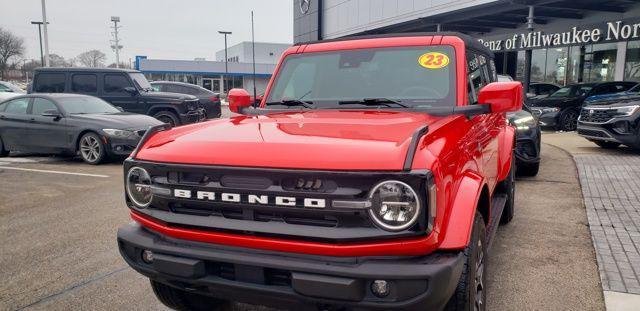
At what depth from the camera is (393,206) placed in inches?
86.4

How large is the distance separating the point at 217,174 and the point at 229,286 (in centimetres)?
53

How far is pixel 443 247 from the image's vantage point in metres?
2.25

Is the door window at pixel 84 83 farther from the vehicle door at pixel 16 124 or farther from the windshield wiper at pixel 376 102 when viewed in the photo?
the windshield wiper at pixel 376 102

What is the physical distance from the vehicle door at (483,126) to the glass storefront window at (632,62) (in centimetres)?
1681

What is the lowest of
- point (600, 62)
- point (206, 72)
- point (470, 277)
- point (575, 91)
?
point (470, 277)

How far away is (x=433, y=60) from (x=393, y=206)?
1829mm

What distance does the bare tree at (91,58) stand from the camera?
87.6 metres

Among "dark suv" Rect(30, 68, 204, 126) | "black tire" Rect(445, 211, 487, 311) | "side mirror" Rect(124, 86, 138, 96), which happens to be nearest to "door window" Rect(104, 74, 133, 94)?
"dark suv" Rect(30, 68, 204, 126)

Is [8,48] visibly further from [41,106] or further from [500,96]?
[500,96]

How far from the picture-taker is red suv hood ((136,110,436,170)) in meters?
2.26

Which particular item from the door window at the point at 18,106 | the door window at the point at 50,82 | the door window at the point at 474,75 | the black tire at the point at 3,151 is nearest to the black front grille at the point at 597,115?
the door window at the point at 474,75

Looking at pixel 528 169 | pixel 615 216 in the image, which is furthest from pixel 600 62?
pixel 615 216

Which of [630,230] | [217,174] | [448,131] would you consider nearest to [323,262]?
[217,174]

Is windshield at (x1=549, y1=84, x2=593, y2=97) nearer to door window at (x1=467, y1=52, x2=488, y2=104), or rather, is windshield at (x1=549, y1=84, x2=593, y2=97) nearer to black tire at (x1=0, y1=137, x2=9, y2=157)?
door window at (x1=467, y1=52, x2=488, y2=104)
